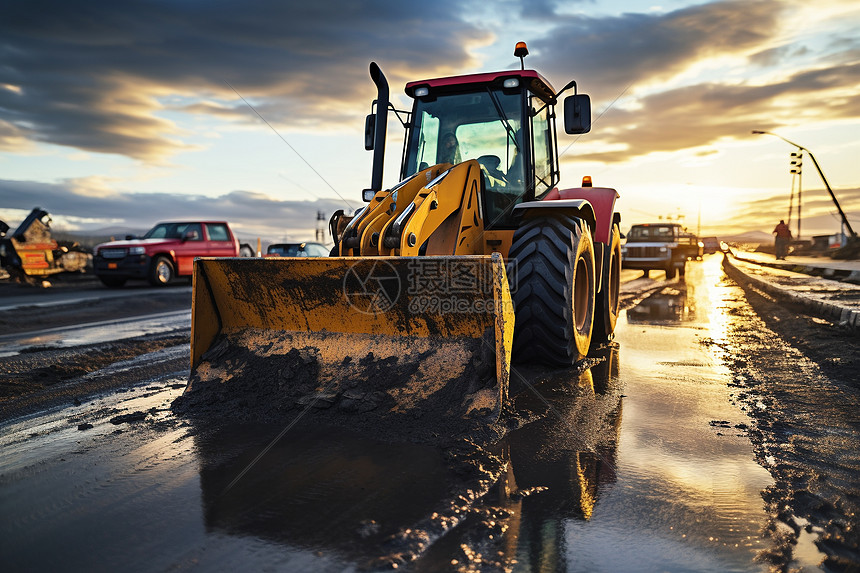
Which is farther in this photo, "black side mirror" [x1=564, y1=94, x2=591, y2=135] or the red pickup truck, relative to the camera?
the red pickup truck

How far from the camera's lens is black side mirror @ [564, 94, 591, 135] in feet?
20.3

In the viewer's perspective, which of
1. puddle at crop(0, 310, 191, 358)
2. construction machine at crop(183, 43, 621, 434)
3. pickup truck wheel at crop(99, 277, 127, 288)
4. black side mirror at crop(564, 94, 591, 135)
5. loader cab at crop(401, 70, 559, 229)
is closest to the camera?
construction machine at crop(183, 43, 621, 434)

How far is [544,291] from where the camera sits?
509cm

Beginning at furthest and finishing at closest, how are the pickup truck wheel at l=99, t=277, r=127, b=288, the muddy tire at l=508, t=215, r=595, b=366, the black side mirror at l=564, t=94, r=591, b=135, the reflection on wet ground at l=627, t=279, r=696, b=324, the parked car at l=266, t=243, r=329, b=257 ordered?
1. the parked car at l=266, t=243, r=329, b=257
2. the pickup truck wheel at l=99, t=277, r=127, b=288
3. the reflection on wet ground at l=627, t=279, r=696, b=324
4. the black side mirror at l=564, t=94, r=591, b=135
5. the muddy tire at l=508, t=215, r=595, b=366

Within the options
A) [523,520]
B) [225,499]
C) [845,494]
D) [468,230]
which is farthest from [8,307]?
[845,494]

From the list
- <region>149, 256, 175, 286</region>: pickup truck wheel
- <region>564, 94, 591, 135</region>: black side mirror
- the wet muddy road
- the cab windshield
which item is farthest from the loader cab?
<region>149, 256, 175, 286</region>: pickup truck wheel

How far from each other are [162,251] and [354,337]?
14518 mm

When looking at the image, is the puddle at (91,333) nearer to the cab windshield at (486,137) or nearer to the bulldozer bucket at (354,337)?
the bulldozer bucket at (354,337)

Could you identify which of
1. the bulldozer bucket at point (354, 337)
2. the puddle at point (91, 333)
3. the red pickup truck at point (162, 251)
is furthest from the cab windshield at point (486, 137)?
the red pickup truck at point (162, 251)

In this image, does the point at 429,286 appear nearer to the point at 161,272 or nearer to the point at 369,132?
the point at 369,132

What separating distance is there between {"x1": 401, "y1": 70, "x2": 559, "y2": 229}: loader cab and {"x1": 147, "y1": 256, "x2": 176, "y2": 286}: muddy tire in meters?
13.0

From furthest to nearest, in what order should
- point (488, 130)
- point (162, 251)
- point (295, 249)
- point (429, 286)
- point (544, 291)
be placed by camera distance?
1. point (295, 249)
2. point (162, 251)
3. point (488, 130)
4. point (544, 291)
5. point (429, 286)

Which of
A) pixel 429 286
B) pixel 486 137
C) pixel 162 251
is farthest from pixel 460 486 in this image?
pixel 162 251

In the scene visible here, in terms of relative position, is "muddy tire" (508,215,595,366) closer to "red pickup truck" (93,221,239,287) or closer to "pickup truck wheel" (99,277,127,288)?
"red pickup truck" (93,221,239,287)
